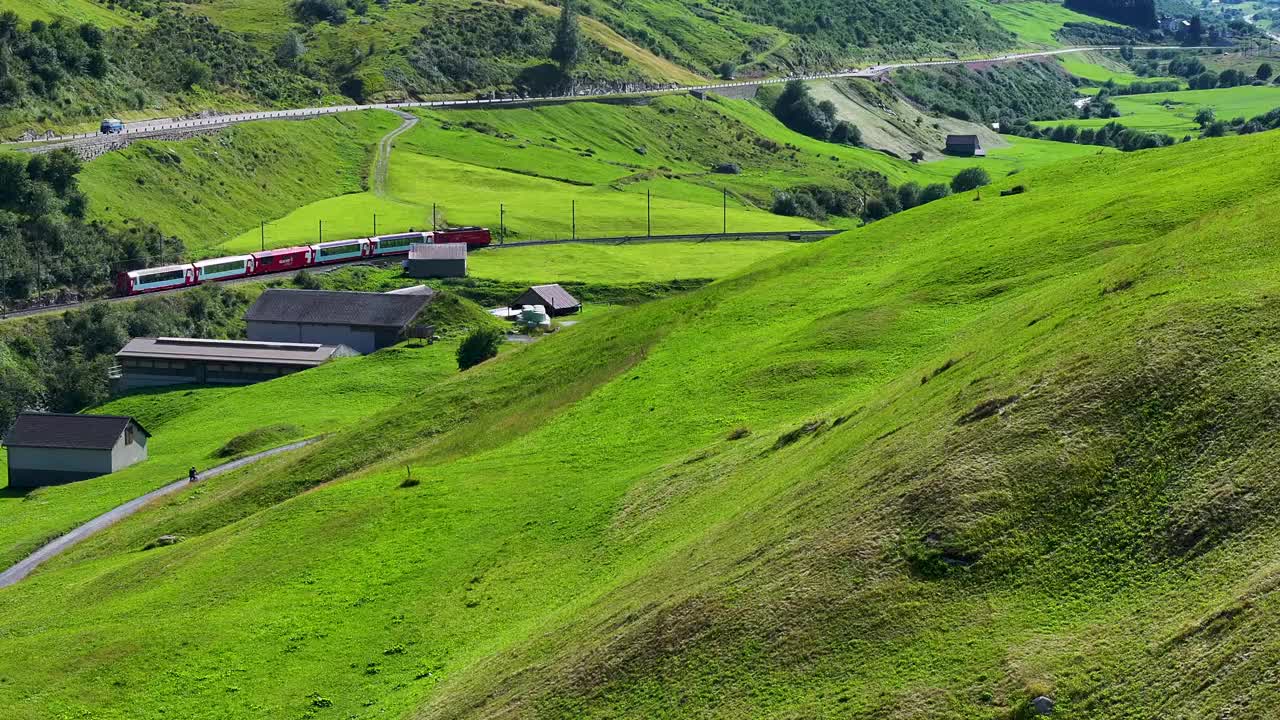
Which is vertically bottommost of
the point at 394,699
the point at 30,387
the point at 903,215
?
→ the point at 30,387

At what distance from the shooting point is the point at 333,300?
138500 mm

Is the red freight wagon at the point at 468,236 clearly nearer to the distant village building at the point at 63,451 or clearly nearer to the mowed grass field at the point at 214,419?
Result: the mowed grass field at the point at 214,419

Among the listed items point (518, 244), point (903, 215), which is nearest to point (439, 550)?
point (903, 215)

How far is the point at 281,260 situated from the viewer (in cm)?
16288

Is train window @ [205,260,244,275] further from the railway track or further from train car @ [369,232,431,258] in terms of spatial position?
train car @ [369,232,431,258]

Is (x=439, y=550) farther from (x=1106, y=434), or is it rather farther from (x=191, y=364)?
(x=191, y=364)

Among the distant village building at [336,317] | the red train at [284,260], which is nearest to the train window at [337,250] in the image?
the red train at [284,260]

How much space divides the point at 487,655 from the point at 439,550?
12.2m

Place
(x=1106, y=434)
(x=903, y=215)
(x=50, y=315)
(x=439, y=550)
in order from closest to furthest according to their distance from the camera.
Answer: (x=1106, y=434), (x=439, y=550), (x=903, y=215), (x=50, y=315)

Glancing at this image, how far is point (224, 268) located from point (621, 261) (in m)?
46.3

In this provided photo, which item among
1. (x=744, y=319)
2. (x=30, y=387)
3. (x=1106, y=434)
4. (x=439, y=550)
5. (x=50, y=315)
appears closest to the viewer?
(x=1106, y=434)

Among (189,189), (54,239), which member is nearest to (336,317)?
(54,239)

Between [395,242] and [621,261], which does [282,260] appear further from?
[621,261]

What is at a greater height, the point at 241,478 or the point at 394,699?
the point at 394,699
